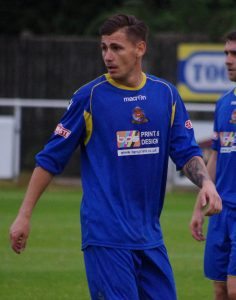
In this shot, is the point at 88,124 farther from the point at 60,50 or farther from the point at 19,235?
the point at 60,50

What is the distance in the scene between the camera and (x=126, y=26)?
21.0 feet

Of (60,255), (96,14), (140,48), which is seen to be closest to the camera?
(140,48)

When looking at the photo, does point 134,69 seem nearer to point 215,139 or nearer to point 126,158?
point 126,158

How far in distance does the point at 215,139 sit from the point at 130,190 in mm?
2000

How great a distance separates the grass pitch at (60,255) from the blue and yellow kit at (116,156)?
3804 millimetres

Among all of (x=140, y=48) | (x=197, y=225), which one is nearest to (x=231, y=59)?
(x=197, y=225)

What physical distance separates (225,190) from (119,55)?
6.74ft

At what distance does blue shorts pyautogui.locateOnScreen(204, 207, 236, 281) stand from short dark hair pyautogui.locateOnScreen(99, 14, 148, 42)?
2094mm

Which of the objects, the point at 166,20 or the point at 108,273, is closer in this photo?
the point at 108,273

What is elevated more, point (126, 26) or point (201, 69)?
point (126, 26)

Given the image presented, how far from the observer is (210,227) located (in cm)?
820

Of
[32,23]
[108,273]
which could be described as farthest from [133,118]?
[32,23]

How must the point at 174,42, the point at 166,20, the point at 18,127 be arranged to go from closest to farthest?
the point at 18,127 < the point at 174,42 < the point at 166,20

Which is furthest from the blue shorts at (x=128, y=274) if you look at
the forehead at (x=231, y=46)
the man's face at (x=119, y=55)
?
the forehead at (x=231, y=46)
